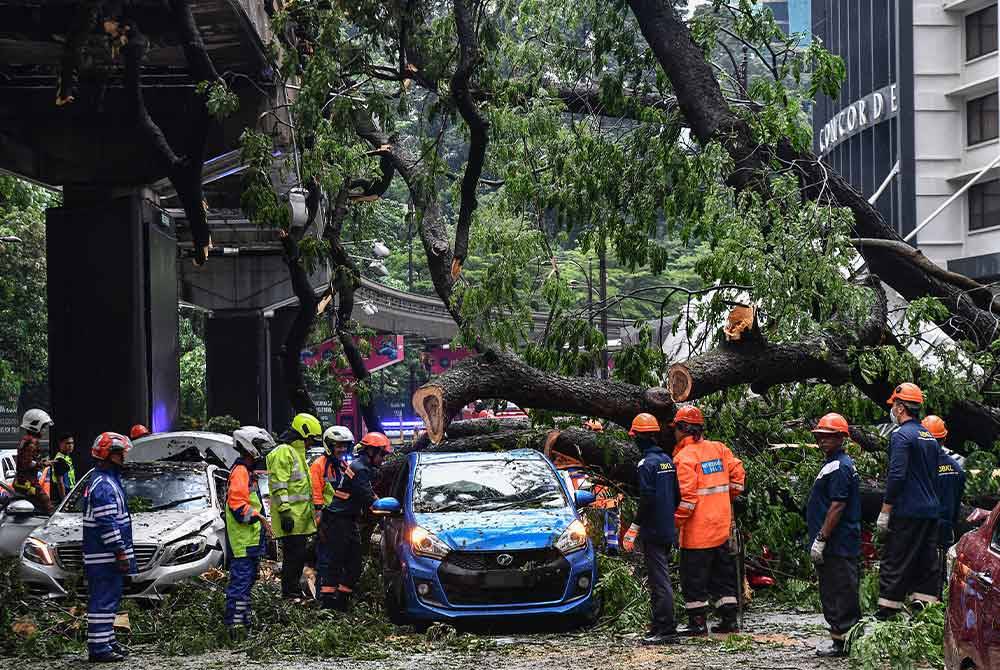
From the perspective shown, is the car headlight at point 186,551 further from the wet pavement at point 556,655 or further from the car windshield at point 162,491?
the wet pavement at point 556,655

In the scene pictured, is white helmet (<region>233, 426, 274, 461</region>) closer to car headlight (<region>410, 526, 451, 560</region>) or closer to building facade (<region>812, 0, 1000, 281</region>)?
car headlight (<region>410, 526, 451, 560</region>)

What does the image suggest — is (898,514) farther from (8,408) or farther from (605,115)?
(8,408)

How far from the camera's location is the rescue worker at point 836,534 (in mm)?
9859

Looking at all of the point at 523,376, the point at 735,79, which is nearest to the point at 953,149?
the point at 735,79

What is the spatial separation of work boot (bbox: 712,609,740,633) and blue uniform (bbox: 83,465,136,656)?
14.8ft

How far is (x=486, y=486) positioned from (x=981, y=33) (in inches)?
1142

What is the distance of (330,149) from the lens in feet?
57.9

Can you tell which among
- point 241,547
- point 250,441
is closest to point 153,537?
point 250,441

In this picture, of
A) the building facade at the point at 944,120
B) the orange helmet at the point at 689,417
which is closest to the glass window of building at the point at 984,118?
the building facade at the point at 944,120

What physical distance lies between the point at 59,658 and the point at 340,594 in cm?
243

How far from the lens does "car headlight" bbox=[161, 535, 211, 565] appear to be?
1384 centimetres

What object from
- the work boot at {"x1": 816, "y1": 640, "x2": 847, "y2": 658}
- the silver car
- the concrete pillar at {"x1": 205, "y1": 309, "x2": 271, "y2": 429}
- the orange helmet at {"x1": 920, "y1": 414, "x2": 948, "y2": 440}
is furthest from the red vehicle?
the concrete pillar at {"x1": 205, "y1": 309, "x2": 271, "y2": 429}

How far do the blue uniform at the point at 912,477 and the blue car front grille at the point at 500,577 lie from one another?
8.88 ft

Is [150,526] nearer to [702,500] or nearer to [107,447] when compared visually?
[107,447]
